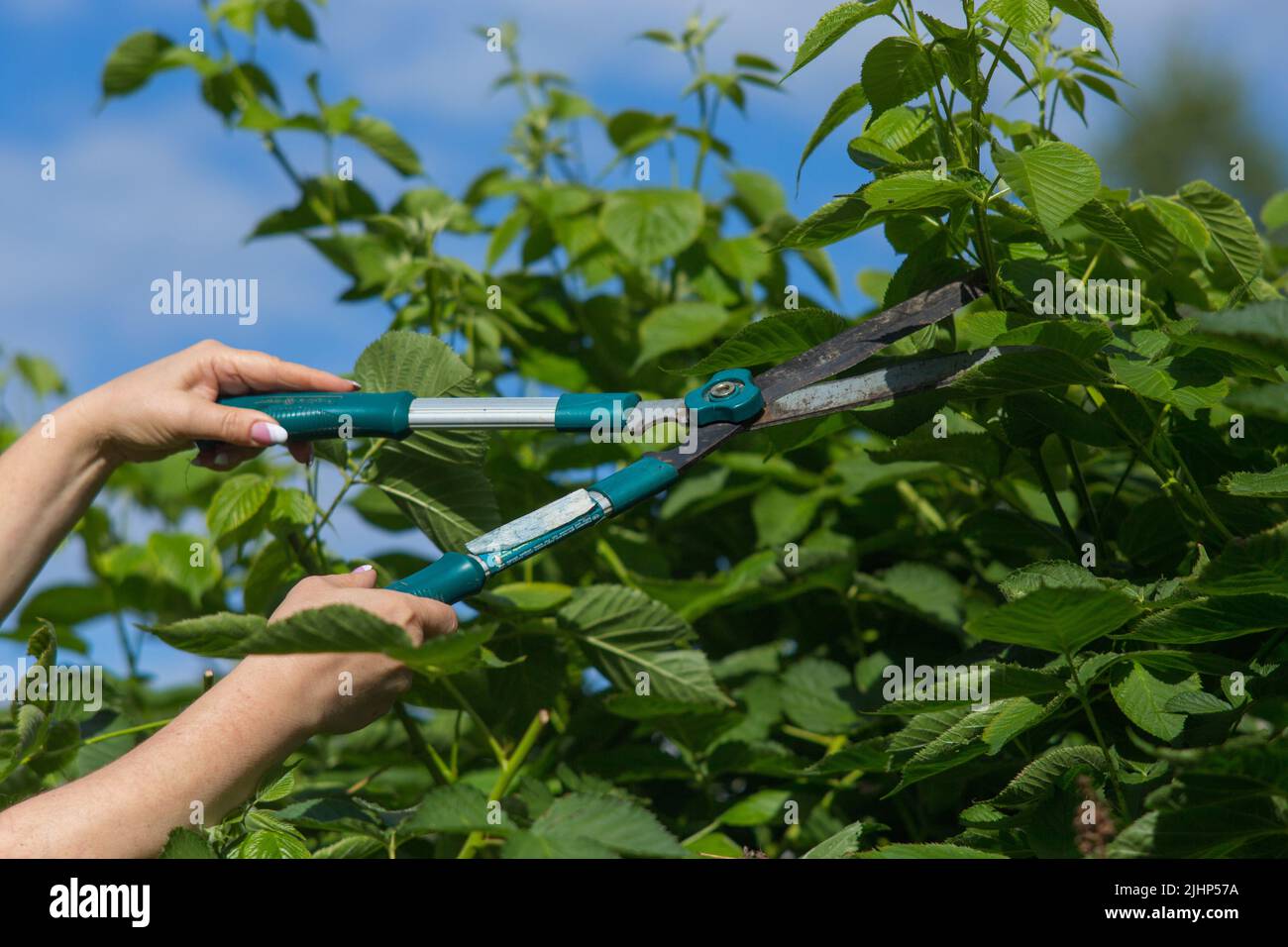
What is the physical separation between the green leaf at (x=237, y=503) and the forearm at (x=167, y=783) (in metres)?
0.42

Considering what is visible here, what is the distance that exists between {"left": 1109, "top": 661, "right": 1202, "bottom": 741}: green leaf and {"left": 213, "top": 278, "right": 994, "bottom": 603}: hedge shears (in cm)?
27

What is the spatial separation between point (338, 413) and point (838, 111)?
1.80 feet

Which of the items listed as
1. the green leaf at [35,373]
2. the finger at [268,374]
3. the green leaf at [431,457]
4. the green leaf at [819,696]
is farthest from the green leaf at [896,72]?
the green leaf at [35,373]

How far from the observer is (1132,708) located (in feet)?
2.89

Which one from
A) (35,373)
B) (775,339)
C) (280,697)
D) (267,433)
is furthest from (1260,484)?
(35,373)

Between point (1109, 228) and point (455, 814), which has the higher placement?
point (1109, 228)

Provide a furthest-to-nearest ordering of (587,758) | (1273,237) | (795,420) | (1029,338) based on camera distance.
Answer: (1273,237) < (587,758) < (795,420) < (1029,338)

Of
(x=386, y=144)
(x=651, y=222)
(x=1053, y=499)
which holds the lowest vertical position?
(x=1053, y=499)

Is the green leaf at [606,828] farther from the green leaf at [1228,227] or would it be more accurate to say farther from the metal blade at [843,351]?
the green leaf at [1228,227]

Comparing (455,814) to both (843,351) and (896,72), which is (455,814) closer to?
(843,351)

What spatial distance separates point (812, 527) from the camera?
174 cm
